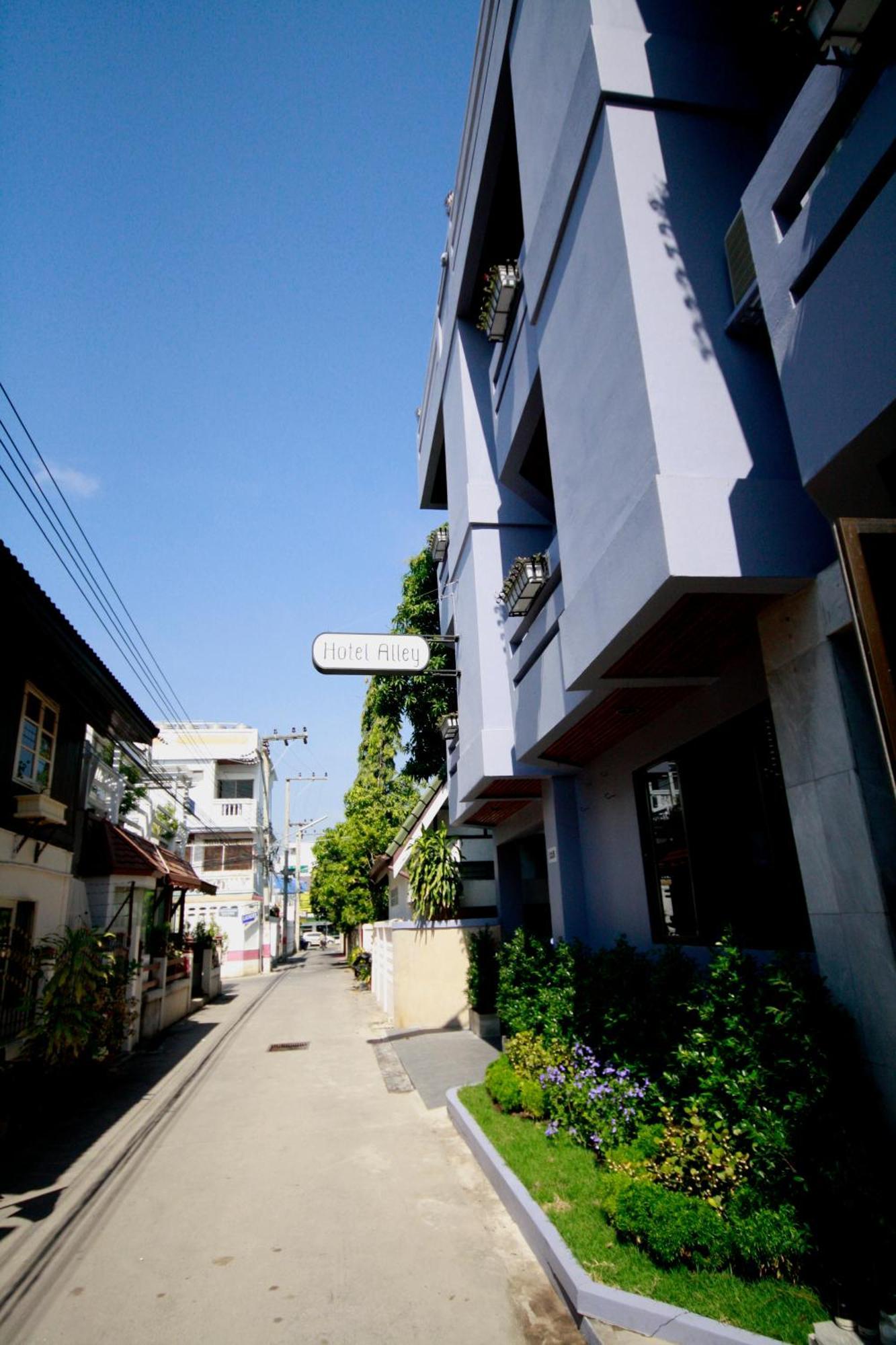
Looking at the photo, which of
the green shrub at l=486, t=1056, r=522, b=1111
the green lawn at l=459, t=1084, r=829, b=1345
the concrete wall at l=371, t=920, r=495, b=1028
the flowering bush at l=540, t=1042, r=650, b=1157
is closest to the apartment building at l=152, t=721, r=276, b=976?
the concrete wall at l=371, t=920, r=495, b=1028

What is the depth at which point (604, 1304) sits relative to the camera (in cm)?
394

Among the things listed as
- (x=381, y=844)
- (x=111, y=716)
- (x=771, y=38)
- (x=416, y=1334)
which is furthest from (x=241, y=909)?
(x=771, y=38)

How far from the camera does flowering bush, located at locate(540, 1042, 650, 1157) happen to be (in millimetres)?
5844

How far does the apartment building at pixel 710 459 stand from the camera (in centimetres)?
384

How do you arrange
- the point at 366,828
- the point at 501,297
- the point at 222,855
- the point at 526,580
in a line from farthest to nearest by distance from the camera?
the point at 222,855 < the point at 366,828 < the point at 501,297 < the point at 526,580

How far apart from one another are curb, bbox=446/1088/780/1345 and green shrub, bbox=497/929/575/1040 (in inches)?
91.2

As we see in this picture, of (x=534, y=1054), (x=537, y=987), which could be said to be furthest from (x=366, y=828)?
(x=534, y=1054)

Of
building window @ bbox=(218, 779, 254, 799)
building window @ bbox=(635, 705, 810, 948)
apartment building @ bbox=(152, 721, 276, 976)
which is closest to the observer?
building window @ bbox=(635, 705, 810, 948)

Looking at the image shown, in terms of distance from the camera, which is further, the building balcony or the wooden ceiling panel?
the building balcony

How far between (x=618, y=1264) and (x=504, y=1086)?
135 inches

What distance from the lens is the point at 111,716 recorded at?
13750 millimetres

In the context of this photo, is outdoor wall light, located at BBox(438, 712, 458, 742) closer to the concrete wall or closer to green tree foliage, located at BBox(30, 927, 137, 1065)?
the concrete wall

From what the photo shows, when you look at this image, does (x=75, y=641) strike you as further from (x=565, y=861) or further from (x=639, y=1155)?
(x=639, y=1155)

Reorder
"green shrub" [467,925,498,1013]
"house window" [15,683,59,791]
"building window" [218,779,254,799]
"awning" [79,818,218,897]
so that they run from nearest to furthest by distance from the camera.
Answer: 1. "house window" [15,683,59,791]
2. "awning" [79,818,218,897]
3. "green shrub" [467,925,498,1013]
4. "building window" [218,779,254,799]
